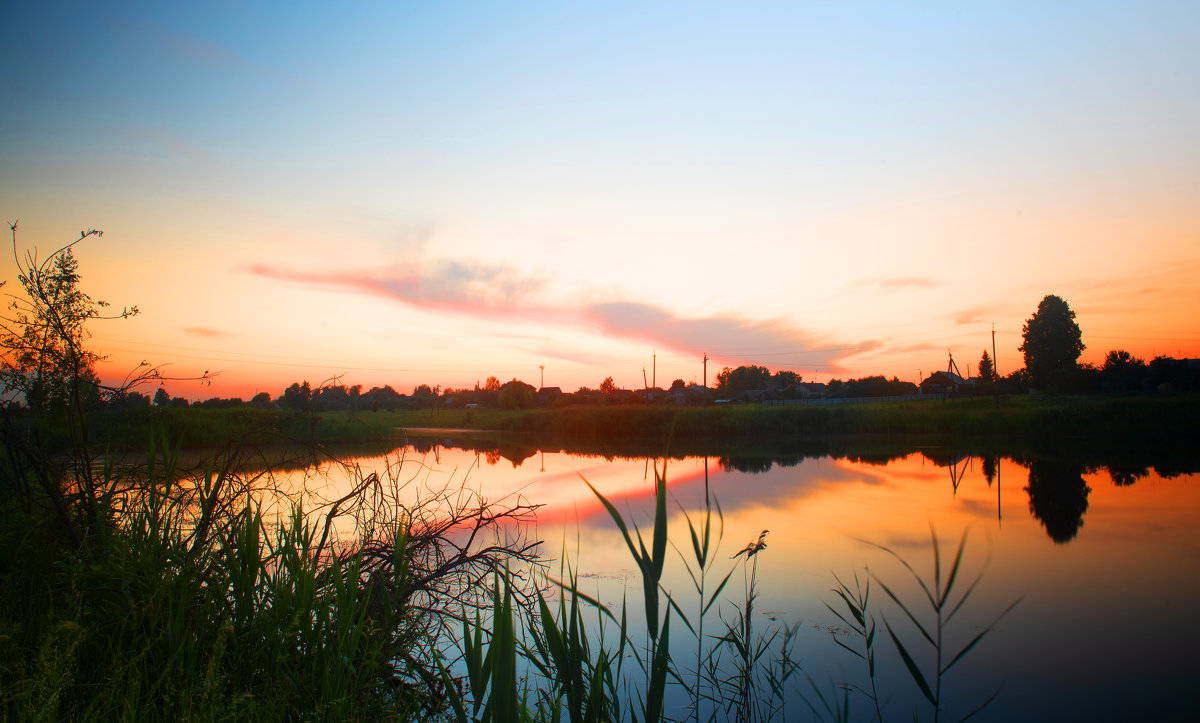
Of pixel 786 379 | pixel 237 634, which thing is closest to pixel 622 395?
pixel 786 379

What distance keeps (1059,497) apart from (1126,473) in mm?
5560

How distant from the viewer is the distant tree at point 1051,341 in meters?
51.1

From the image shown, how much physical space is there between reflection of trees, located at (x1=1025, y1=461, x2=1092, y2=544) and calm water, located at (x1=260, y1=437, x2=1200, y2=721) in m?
0.06

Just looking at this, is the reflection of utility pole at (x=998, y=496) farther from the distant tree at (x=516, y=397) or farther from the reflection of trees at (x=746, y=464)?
the distant tree at (x=516, y=397)

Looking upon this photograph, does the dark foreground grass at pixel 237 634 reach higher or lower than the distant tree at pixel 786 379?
lower

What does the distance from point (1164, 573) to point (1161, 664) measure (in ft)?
12.3

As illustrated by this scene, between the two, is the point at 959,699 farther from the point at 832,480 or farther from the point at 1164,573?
the point at 832,480

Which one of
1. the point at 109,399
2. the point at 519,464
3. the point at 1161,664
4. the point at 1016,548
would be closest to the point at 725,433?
the point at 519,464

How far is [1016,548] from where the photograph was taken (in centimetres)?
953

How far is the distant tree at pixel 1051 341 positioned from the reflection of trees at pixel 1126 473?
37.4 m

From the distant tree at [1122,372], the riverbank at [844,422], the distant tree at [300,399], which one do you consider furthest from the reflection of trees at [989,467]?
the distant tree at [1122,372]

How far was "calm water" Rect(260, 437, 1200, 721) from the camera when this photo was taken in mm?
5066

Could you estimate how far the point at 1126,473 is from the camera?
17094 millimetres

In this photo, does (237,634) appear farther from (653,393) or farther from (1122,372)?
(653,393)
